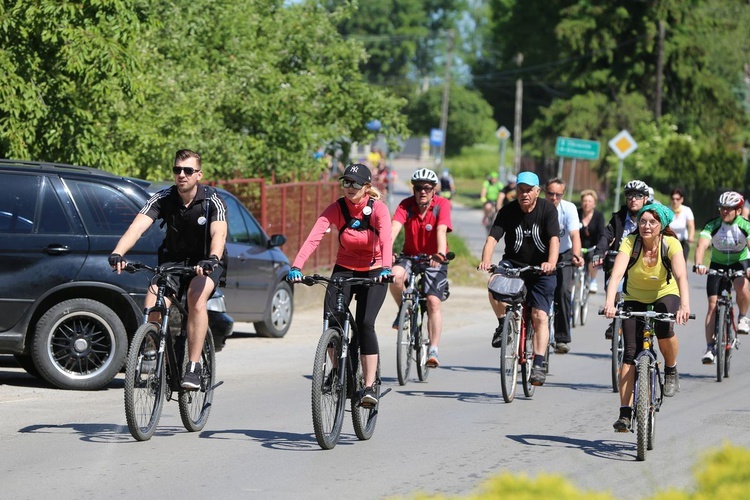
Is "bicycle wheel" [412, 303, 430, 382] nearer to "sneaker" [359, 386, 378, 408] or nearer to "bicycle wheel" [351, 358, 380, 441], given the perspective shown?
"bicycle wheel" [351, 358, 380, 441]

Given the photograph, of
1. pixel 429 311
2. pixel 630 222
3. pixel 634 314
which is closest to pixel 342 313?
pixel 634 314

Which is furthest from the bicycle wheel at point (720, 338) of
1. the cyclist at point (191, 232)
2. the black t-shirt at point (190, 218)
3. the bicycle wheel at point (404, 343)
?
the black t-shirt at point (190, 218)

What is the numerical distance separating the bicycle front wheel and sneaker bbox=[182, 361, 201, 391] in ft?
9.53

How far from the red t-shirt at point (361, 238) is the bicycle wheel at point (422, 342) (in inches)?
124

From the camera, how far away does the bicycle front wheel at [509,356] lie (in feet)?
35.8

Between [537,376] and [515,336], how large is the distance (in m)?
0.38

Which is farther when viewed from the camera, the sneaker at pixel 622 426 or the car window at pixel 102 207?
the car window at pixel 102 207

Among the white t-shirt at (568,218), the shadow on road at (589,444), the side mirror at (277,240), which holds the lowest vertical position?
the shadow on road at (589,444)

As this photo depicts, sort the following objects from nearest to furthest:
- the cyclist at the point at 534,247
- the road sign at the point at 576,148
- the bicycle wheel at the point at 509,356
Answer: the bicycle wheel at the point at 509,356, the cyclist at the point at 534,247, the road sign at the point at 576,148

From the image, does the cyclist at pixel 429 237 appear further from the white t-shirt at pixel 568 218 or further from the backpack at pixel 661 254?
the backpack at pixel 661 254

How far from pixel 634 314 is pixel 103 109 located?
28.7ft

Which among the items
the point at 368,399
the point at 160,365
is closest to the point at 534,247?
the point at 368,399

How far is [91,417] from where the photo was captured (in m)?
9.72

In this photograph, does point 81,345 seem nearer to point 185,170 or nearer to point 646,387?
point 185,170
